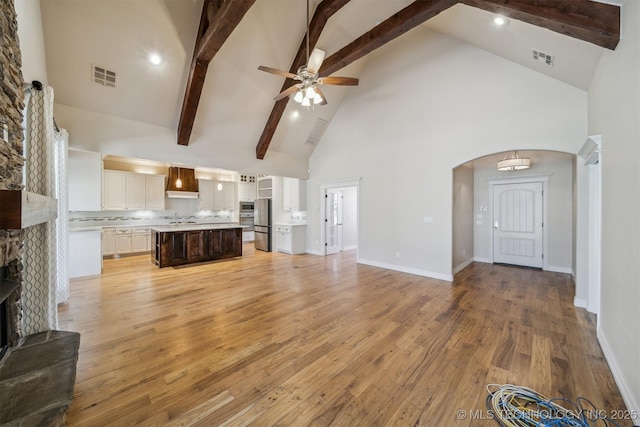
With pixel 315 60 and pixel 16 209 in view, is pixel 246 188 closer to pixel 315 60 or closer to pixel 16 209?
pixel 315 60

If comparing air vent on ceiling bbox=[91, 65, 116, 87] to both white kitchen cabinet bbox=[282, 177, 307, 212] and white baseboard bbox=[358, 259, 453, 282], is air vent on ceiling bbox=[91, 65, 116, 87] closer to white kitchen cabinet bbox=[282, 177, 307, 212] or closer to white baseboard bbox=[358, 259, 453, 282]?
white kitchen cabinet bbox=[282, 177, 307, 212]

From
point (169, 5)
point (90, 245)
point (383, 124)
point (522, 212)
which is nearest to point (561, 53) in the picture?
point (383, 124)

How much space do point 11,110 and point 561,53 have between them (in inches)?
219

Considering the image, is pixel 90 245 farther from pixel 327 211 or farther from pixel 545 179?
pixel 545 179

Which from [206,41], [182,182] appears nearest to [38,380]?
[206,41]

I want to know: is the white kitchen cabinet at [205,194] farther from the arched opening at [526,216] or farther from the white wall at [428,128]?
the arched opening at [526,216]

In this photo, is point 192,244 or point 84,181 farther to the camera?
point 192,244

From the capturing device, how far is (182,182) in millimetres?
8156

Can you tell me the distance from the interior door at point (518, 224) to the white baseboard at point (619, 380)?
384cm

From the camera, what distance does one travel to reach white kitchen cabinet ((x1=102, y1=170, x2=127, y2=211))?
690cm

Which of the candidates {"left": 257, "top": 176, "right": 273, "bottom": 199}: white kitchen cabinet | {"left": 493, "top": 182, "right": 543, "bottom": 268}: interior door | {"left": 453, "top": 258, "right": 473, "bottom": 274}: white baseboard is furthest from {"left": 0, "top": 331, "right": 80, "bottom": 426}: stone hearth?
{"left": 493, "top": 182, "right": 543, "bottom": 268}: interior door

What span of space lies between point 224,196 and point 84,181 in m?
4.34

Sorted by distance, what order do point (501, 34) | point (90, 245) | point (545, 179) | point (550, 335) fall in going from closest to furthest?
point (550, 335) → point (501, 34) → point (90, 245) → point (545, 179)

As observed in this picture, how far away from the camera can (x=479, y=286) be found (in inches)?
179
